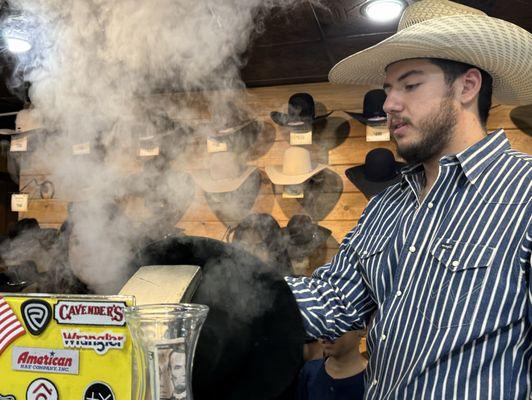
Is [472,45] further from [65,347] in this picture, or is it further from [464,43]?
[65,347]

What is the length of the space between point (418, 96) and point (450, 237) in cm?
37

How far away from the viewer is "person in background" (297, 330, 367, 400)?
2.29 meters

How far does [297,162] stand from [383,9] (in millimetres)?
1166

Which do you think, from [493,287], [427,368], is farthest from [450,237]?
[427,368]

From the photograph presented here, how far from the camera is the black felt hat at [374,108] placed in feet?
10.5

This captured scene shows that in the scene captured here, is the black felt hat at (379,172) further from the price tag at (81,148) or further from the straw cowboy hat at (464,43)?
the price tag at (81,148)

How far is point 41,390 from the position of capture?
71 centimetres

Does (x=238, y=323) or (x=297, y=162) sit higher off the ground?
(x=297, y=162)

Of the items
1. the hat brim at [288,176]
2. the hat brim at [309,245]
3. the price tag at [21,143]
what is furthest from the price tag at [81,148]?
the hat brim at [309,245]

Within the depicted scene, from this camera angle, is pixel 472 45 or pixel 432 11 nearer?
pixel 472 45

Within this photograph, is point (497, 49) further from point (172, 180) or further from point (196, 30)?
point (172, 180)

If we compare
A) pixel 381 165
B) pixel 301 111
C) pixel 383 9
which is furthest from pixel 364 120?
pixel 383 9

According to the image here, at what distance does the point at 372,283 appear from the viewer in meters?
1.29

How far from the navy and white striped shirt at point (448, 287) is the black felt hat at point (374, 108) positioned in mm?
1902
